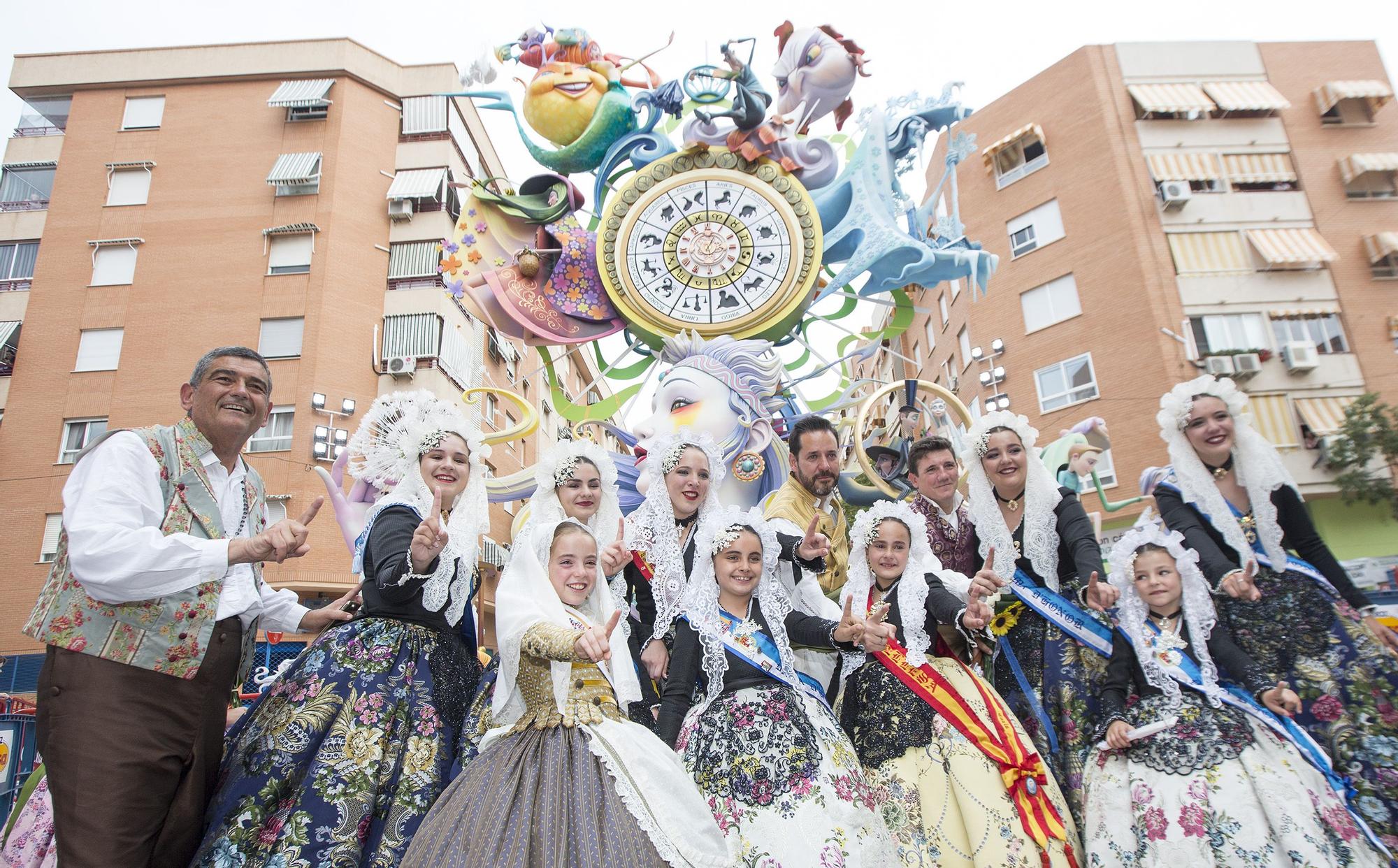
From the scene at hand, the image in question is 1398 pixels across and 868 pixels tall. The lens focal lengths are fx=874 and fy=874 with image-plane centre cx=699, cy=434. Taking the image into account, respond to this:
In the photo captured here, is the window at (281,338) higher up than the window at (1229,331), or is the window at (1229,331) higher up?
the window at (281,338)

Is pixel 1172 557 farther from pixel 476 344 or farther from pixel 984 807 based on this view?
pixel 476 344

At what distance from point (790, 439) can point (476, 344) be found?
631 inches

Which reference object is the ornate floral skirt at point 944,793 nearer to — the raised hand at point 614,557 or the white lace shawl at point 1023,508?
the white lace shawl at point 1023,508

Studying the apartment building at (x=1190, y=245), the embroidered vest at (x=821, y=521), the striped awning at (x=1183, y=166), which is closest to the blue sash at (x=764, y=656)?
the embroidered vest at (x=821, y=521)

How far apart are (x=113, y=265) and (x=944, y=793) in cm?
2282

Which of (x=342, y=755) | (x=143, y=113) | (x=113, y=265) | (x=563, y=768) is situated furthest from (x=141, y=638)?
(x=143, y=113)

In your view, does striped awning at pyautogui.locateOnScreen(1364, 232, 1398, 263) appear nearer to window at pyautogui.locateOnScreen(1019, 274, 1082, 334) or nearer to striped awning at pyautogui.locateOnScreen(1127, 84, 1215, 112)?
striped awning at pyautogui.locateOnScreen(1127, 84, 1215, 112)

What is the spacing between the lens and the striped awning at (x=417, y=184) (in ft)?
66.9

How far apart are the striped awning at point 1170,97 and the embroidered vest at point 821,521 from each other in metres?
18.7

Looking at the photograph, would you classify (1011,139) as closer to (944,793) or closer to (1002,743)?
(1002,743)

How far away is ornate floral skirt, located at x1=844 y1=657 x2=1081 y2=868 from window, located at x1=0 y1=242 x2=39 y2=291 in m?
24.1

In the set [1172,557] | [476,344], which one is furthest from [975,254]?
[476,344]

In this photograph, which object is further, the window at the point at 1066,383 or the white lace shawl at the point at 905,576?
the window at the point at 1066,383

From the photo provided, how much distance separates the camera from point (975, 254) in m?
7.52
